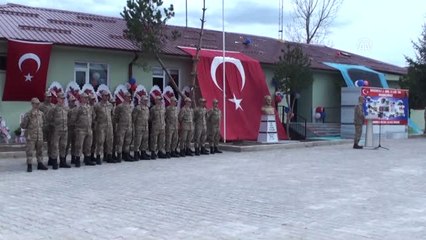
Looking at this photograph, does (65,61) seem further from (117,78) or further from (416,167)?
(416,167)

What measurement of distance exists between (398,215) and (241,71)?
1523cm

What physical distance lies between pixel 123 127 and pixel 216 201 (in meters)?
6.51

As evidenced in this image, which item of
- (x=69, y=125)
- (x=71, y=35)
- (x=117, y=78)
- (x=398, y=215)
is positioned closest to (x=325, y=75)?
(x=117, y=78)

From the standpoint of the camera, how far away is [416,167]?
1389 centimetres

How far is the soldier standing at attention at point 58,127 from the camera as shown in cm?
1332

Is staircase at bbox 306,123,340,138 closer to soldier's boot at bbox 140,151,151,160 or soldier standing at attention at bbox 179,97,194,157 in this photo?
soldier standing at attention at bbox 179,97,194,157

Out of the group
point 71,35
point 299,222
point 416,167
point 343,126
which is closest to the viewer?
point 299,222

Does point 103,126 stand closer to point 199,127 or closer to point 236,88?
point 199,127

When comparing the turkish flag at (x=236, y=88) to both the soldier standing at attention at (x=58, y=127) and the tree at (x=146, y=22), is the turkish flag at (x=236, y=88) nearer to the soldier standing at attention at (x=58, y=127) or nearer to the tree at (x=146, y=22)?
the tree at (x=146, y=22)

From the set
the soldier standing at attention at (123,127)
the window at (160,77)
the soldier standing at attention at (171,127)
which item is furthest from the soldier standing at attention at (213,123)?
the window at (160,77)

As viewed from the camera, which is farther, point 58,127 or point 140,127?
point 140,127

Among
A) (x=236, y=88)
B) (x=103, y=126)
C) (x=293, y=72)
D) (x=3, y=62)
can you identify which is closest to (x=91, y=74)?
(x=3, y=62)

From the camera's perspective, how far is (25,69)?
17.4 metres

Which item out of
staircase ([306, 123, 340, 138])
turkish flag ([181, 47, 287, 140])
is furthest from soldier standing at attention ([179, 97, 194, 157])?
staircase ([306, 123, 340, 138])
